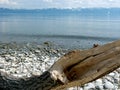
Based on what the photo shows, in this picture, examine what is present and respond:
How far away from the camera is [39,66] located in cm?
1750

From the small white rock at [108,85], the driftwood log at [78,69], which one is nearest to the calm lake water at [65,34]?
the small white rock at [108,85]

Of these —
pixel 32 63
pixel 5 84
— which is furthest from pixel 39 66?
pixel 5 84

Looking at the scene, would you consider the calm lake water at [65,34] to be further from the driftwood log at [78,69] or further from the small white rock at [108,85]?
the driftwood log at [78,69]

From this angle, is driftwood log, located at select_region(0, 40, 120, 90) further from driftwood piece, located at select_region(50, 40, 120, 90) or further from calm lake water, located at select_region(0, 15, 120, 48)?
calm lake water, located at select_region(0, 15, 120, 48)

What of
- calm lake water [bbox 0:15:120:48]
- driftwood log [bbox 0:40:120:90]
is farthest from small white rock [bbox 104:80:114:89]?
calm lake water [bbox 0:15:120:48]

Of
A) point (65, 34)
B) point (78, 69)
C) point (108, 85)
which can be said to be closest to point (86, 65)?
point (78, 69)

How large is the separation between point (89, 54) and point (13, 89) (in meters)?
1.86

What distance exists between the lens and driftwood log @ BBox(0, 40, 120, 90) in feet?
22.2

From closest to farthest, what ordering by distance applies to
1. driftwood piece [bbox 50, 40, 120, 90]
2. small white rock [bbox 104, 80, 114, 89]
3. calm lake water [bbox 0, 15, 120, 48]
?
driftwood piece [bbox 50, 40, 120, 90]
small white rock [bbox 104, 80, 114, 89]
calm lake water [bbox 0, 15, 120, 48]

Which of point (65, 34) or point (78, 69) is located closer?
point (78, 69)

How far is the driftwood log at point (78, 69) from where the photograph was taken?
6758mm

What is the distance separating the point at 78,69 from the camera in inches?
280

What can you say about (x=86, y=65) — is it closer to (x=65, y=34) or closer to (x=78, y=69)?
(x=78, y=69)

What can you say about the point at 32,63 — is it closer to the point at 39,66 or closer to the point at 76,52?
the point at 39,66
